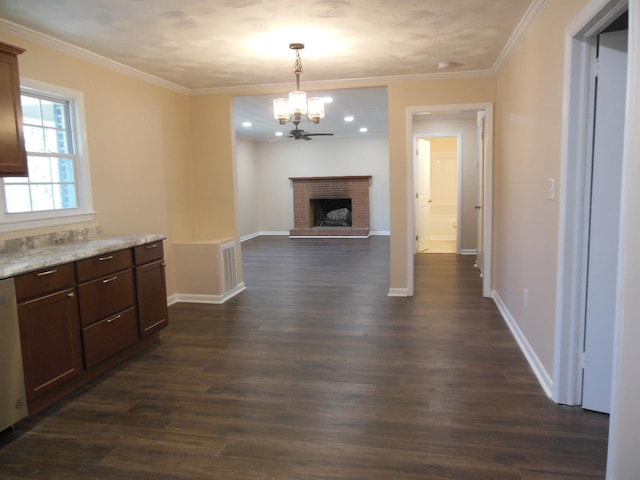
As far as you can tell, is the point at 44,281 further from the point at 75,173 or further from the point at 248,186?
the point at 248,186

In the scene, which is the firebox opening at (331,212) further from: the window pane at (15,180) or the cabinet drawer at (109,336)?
the window pane at (15,180)

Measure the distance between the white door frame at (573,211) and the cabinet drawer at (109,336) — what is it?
296 centimetres

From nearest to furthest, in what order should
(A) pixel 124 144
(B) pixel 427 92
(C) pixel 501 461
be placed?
(C) pixel 501 461 < (A) pixel 124 144 < (B) pixel 427 92

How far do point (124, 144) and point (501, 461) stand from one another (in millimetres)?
4026

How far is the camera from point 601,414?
2.52 m

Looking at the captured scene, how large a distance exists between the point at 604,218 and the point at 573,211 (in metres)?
0.15

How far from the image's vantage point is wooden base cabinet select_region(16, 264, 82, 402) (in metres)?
2.56

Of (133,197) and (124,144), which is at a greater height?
(124,144)

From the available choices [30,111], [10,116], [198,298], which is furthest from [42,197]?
[198,298]

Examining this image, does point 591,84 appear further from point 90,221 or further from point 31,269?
point 90,221

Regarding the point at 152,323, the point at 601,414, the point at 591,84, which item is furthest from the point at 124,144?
the point at 601,414

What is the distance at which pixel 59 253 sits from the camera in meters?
2.97

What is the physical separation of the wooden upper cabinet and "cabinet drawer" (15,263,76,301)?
72 centimetres

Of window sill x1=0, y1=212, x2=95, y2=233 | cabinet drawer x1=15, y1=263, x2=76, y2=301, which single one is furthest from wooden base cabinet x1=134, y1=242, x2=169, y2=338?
cabinet drawer x1=15, y1=263, x2=76, y2=301
